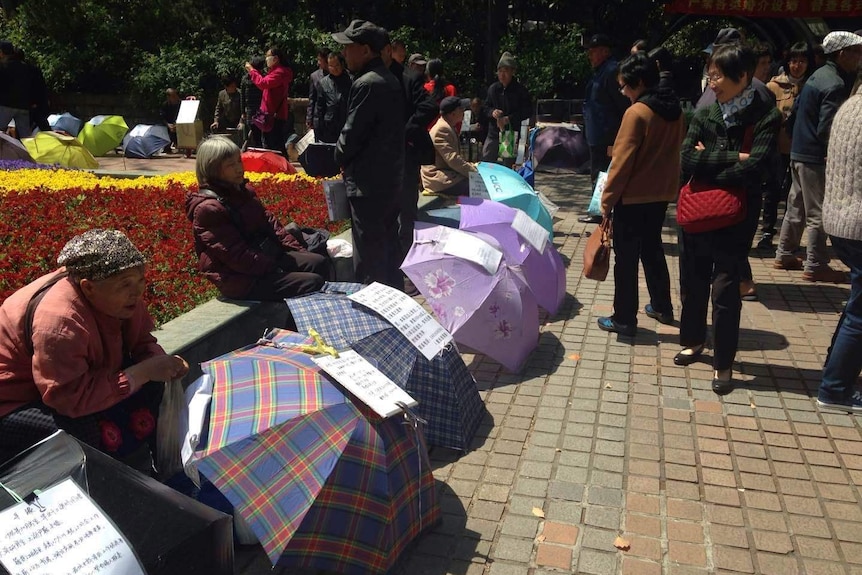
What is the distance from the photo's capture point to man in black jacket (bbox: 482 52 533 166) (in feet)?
34.5

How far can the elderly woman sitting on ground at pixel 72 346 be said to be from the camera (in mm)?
2713

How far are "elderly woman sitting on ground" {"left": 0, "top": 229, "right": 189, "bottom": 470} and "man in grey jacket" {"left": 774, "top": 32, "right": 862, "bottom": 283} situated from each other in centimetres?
533

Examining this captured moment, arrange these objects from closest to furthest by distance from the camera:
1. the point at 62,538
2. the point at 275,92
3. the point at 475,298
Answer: the point at 62,538
the point at 475,298
the point at 275,92

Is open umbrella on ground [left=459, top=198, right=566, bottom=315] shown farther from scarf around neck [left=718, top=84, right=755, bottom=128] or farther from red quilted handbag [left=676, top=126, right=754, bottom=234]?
scarf around neck [left=718, top=84, right=755, bottom=128]

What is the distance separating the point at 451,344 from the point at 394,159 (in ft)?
6.47

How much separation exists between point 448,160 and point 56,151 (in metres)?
6.87

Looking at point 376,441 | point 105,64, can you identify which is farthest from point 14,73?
point 376,441

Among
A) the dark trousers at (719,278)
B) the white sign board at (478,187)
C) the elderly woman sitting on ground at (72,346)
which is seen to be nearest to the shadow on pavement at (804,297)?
the dark trousers at (719,278)

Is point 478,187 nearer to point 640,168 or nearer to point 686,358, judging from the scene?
point 640,168

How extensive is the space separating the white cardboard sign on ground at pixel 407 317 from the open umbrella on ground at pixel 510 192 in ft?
9.69

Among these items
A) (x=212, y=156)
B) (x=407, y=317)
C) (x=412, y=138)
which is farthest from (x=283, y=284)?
(x=412, y=138)

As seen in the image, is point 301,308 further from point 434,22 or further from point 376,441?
point 434,22

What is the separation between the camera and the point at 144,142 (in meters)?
15.0

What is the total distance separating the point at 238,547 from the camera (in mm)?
3162
